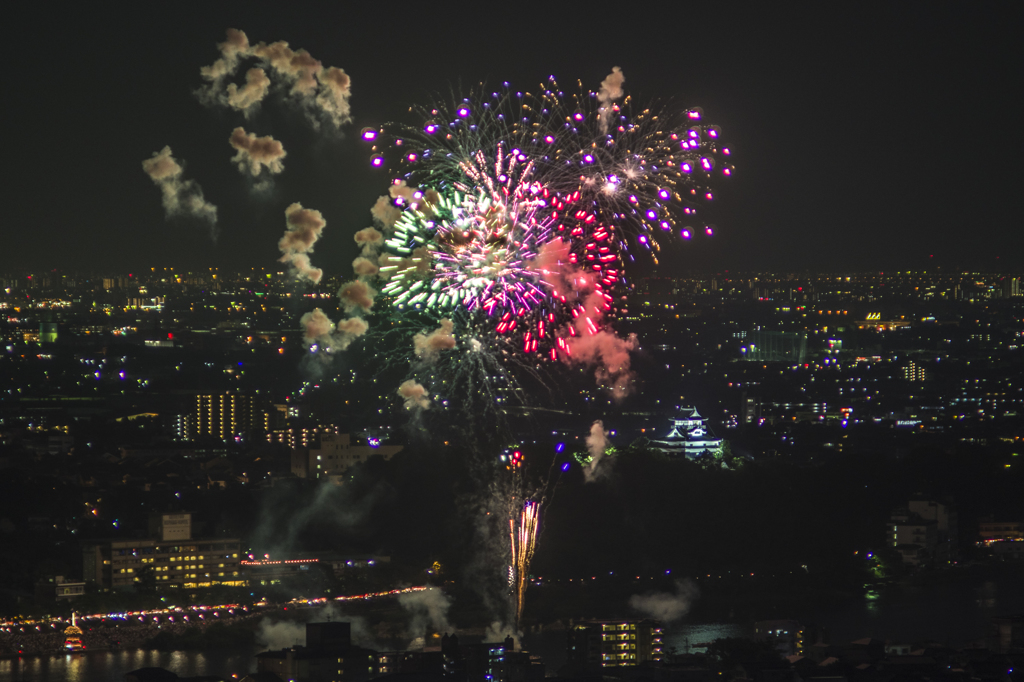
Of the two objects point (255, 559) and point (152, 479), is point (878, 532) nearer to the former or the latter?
point (255, 559)

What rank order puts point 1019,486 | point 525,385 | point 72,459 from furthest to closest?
point 525,385 < point 72,459 < point 1019,486

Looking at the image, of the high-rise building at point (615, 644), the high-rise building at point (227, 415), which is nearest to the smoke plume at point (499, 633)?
the high-rise building at point (615, 644)

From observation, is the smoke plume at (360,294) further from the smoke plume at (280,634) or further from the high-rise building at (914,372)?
the high-rise building at (914,372)

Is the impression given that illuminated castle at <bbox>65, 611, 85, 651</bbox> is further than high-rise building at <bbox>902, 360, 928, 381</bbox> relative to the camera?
No

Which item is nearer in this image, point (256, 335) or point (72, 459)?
point (72, 459)

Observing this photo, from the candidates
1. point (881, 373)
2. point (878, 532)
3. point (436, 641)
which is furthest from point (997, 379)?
point (436, 641)

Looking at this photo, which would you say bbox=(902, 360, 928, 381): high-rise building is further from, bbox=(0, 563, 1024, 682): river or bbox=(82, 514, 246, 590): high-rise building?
bbox=(82, 514, 246, 590): high-rise building

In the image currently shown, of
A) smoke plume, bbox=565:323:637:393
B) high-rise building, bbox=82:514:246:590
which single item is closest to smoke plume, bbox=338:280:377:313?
high-rise building, bbox=82:514:246:590
